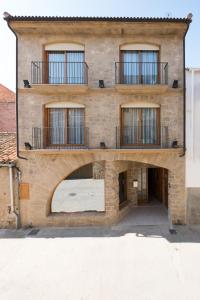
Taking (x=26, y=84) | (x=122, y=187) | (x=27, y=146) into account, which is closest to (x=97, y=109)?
(x=26, y=84)

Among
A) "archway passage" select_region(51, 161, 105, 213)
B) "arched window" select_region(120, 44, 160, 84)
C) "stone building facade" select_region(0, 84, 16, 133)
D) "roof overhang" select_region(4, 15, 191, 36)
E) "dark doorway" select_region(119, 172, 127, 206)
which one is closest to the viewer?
"roof overhang" select_region(4, 15, 191, 36)

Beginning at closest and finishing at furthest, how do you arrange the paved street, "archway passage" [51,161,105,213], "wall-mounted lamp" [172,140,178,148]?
the paved street → "wall-mounted lamp" [172,140,178,148] → "archway passage" [51,161,105,213]

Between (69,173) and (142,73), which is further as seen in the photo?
(142,73)

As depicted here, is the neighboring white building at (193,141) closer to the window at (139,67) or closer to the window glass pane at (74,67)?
the window at (139,67)

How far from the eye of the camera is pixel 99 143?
33.7 ft

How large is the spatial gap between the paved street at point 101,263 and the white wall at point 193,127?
9.08 feet

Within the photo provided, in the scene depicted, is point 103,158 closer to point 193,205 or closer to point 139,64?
point 139,64

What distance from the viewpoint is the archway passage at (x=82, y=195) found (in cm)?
1197

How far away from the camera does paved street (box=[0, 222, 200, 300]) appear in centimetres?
603

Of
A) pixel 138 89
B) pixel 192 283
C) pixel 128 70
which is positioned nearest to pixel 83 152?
pixel 138 89

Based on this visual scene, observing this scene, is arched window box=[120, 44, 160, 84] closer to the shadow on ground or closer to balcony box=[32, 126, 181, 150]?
balcony box=[32, 126, 181, 150]

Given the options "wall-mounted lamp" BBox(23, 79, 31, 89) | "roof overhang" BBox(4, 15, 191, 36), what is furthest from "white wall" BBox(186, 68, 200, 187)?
"wall-mounted lamp" BBox(23, 79, 31, 89)

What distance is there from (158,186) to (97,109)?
25.2 ft

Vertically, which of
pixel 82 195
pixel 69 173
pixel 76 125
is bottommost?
pixel 82 195
